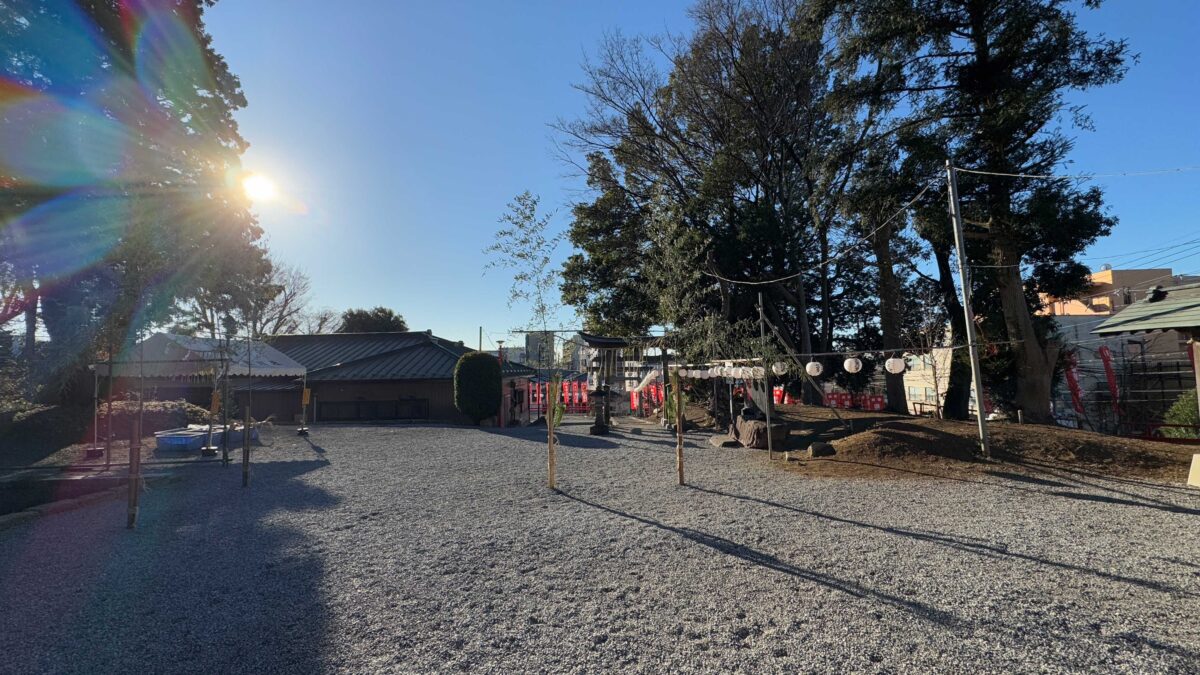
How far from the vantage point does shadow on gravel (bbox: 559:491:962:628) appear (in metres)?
3.40

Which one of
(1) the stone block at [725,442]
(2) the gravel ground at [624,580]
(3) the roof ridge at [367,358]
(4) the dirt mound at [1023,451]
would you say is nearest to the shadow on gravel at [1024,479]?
(2) the gravel ground at [624,580]

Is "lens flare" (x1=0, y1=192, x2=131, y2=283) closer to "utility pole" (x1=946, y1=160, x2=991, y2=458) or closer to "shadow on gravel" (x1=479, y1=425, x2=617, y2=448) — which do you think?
"shadow on gravel" (x1=479, y1=425, x2=617, y2=448)

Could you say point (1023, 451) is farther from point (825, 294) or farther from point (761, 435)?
point (825, 294)

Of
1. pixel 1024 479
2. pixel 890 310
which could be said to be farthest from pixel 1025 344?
pixel 1024 479

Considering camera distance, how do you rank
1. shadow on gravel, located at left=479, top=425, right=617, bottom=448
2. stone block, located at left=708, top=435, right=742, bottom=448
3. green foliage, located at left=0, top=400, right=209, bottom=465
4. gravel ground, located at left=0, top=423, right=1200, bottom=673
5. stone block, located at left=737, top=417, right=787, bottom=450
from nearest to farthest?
gravel ground, located at left=0, top=423, right=1200, bottom=673 < green foliage, located at left=0, top=400, right=209, bottom=465 < stone block, located at left=737, top=417, right=787, bottom=450 < stone block, located at left=708, top=435, right=742, bottom=448 < shadow on gravel, located at left=479, top=425, right=617, bottom=448

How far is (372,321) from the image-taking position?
1420 inches

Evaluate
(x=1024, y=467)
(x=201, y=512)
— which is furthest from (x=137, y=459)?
(x=1024, y=467)

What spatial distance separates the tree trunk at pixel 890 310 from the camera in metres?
16.2

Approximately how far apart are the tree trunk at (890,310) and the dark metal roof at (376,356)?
14.2 meters

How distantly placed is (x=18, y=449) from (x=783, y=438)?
1528 centimetres

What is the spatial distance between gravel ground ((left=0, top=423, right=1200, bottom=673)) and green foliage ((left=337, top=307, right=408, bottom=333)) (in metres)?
29.9

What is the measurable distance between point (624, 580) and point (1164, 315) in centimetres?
843

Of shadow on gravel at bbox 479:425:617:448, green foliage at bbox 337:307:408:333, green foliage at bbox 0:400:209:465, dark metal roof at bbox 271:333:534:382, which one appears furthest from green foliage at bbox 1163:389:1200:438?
green foliage at bbox 337:307:408:333

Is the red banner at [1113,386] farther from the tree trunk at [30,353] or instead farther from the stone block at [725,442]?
the tree trunk at [30,353]
